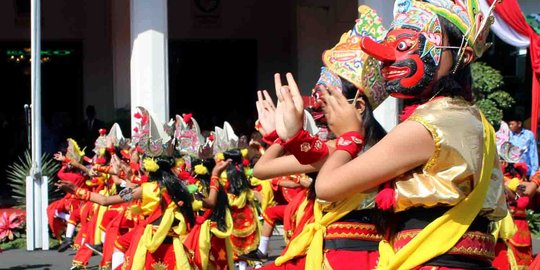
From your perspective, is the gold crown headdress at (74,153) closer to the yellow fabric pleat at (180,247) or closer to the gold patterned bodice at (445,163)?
the yellow fabric pleat at (180,247)

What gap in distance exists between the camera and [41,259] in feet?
41.7

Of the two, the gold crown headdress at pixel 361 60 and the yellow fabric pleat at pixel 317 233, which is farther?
the gold crown headdress at pixel 361 60

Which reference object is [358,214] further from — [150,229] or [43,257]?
[43,257]

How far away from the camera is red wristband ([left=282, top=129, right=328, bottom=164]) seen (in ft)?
12.7

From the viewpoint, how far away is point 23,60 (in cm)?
2102

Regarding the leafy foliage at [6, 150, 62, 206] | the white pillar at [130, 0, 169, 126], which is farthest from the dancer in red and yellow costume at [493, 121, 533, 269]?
the leafy foliage at [6, 150, 62, 206]

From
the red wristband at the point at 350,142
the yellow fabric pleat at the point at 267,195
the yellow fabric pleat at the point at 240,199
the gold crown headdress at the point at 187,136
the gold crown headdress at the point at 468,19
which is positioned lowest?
the yellow fabric pleat at the point at 267,195

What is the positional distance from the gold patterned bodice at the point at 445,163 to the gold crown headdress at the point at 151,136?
495cm

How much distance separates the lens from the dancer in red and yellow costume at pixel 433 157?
337cm

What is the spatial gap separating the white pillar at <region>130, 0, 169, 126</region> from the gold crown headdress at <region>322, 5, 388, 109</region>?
9090 millimetres

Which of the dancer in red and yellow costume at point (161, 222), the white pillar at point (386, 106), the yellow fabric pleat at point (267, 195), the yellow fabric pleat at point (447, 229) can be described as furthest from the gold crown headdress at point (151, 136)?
the white pillar at point (386, 106)

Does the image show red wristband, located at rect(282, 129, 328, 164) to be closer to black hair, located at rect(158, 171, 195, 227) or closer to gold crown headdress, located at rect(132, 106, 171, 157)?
black hair, located at rect(158, 171, 195, 227)

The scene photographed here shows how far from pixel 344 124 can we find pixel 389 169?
0.65 metres

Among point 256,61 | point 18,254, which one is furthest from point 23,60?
point 18,254
